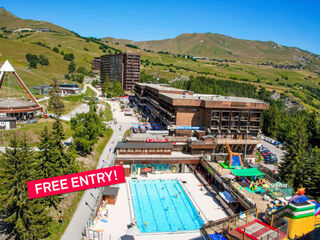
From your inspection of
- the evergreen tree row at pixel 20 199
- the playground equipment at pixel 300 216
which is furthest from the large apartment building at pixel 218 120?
the evergreen tree row at pixel 20 199

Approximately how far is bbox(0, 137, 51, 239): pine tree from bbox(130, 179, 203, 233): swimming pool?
12158 mm

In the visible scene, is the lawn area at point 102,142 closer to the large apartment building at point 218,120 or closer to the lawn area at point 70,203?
the lawn area at point 70,203

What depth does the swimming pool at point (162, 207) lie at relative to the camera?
97.6ft

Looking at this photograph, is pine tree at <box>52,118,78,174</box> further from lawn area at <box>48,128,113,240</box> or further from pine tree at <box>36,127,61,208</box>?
lawn area at <box>48,128,113,240</box>

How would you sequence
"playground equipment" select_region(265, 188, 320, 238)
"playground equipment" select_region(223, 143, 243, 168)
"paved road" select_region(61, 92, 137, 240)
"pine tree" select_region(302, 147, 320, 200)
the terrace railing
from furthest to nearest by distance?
"playground equipment" select_region(223, 143, 243, 168), "pine tree" select_region(302, 147, 320, 200), the terrace railing, "paved road" select_region(61, 92, 137, 240), "playground equipment" select_region(265, 188, 320, 238)

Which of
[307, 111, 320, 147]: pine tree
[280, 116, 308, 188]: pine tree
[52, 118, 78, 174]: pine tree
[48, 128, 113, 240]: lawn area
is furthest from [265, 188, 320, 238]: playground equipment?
[307, 111, 320, 147]: pine tree

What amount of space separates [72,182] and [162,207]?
71.2 feet

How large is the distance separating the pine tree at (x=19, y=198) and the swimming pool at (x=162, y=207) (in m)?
12.2

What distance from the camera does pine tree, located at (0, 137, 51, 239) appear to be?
21.5 m

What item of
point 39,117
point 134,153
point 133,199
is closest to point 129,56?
point 39,117

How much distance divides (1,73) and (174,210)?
51.5m

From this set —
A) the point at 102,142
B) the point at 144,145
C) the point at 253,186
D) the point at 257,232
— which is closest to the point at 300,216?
the point at 257,232

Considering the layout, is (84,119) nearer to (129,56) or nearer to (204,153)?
(204,153)

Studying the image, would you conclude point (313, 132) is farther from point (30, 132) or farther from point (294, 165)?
point (30, 132)
